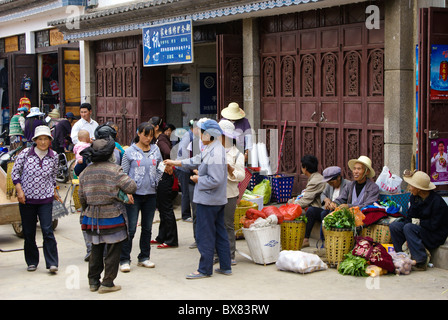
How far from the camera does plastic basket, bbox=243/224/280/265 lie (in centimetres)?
838

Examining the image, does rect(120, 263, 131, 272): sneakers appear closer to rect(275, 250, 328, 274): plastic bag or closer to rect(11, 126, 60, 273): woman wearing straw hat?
rect(11, 126, 60, 273): woman wearing straw hat

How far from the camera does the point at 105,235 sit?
7145 millimetres

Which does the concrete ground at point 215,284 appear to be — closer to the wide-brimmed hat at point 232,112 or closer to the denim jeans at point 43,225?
the denim jeans at point 43,225

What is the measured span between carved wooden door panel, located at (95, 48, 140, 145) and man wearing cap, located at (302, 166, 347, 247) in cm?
760

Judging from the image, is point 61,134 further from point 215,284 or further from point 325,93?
point 215,284

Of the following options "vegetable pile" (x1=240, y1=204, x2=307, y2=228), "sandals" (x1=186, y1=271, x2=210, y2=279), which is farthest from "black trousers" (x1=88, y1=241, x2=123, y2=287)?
"vegetable pile" (x1=240, y1=204, x2=307, y2=228)

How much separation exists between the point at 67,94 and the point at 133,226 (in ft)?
36.4

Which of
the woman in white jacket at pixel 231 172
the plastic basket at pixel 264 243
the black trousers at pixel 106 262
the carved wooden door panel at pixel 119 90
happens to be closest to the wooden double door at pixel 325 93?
the plastic basket at pixel 264 243

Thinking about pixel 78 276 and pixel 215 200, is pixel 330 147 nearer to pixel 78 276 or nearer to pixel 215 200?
pixel 215 200

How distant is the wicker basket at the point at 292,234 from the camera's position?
8.73 m

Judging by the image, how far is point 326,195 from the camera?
371 inches

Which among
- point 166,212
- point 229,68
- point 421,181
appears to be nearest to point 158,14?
→ point 229,68

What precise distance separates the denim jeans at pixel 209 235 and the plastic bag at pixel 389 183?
262 cm

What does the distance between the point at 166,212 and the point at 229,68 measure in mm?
4286
